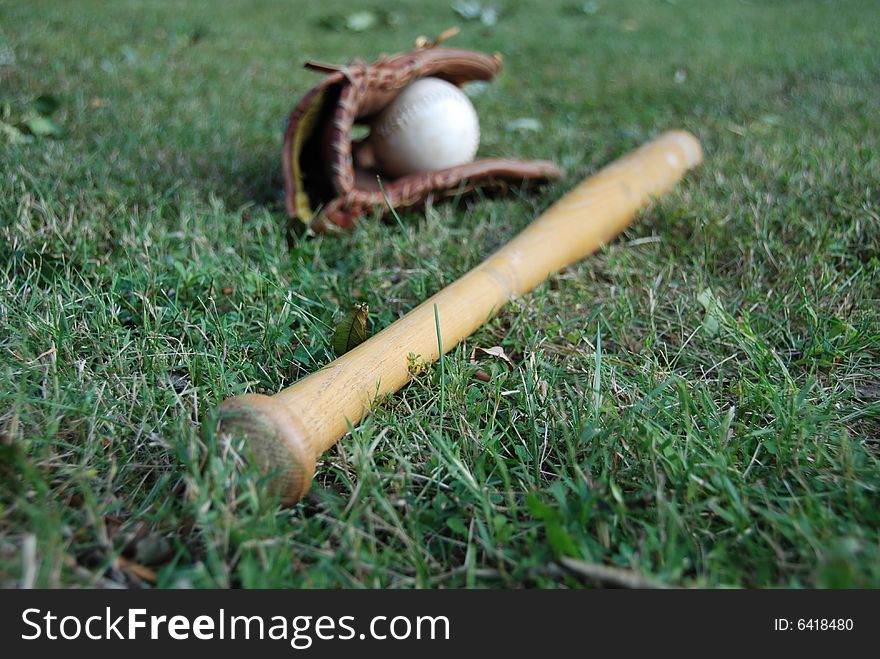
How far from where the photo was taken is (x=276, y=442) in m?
1.47

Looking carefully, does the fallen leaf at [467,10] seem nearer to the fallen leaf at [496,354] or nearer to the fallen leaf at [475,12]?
the fallen leaf at [475,12]

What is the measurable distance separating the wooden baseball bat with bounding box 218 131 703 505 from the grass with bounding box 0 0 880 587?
7 centimetres

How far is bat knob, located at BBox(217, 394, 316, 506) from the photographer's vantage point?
4.80 feet

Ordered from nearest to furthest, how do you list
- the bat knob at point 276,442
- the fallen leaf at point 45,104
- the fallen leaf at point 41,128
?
1. the bat knob at point 276,442
2. the fallen leaf at point 41,128
3. the fallen leaf at point 45,104

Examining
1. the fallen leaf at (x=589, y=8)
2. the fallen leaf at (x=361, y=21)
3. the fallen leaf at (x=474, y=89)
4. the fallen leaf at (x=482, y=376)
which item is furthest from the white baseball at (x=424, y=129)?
the fallen leaf at (x=589, y=8)

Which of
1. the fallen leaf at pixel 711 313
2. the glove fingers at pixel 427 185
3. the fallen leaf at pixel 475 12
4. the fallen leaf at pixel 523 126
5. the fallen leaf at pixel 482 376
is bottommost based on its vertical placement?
the fallen leaf at pixel 482 376

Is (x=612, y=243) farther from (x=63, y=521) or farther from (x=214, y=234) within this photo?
(x=63, y=521)

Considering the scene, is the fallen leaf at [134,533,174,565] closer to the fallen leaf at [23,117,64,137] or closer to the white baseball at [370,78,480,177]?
the white baseball at [370,78,480,177]

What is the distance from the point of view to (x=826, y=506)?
1491 mm

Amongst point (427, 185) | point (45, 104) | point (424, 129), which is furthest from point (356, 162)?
point (45, 104)

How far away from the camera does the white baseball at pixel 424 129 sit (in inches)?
123

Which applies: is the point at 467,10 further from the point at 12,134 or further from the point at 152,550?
the point at 152,550

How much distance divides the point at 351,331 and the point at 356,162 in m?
1.67

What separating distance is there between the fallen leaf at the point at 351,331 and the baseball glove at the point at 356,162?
35.5 inches
